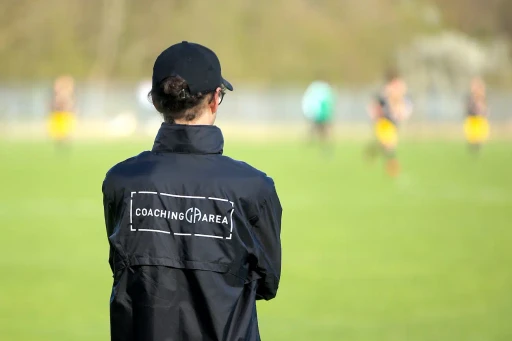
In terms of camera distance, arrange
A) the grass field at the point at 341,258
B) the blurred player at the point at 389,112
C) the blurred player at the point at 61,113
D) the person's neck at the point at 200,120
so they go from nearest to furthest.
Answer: the person's neck at the point at 200,120
the grass field at the point at 341,258
the blurred player at the point at 389,112
the blurred player at the point at 61,113

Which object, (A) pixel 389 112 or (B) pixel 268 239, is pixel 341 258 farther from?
(A) pixel 389 112

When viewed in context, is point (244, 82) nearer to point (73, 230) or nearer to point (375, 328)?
point (73, 230)

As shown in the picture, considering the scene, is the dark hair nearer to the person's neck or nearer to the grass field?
the person's neck

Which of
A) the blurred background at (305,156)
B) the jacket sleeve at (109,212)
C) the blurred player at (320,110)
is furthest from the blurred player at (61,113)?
the jacket sleeve at (109,212)

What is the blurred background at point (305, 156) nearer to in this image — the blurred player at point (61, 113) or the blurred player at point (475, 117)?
the blurred player at point (61, 113)

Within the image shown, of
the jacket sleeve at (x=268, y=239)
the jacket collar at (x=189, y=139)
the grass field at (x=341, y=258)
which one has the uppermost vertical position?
the jacket collar at (x=189, y=139)

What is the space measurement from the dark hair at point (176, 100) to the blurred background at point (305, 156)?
4.87m

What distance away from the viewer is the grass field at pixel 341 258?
8.43 metres

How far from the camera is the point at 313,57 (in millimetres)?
63875

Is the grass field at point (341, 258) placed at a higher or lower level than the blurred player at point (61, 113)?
lower

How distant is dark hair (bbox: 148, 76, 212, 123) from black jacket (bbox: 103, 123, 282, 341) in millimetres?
50

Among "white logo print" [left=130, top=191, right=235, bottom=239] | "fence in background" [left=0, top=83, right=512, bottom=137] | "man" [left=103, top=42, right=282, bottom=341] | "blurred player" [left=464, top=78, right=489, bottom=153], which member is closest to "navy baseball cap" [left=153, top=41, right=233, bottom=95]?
"man" [left=103, top=42, right=282, bottom=341]

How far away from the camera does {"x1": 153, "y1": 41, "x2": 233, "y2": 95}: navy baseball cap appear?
331 cm

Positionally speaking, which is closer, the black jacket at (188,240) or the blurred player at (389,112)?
the black jacket at (188,240)
